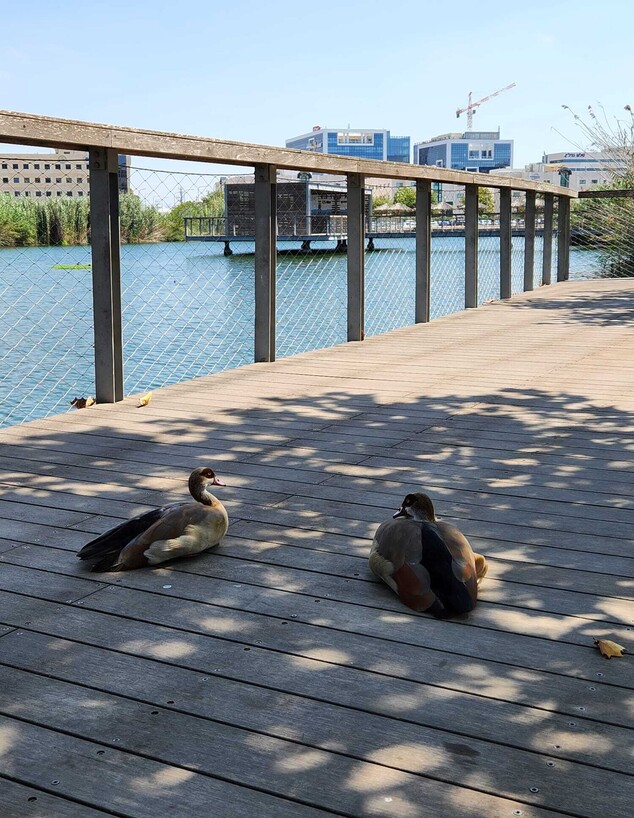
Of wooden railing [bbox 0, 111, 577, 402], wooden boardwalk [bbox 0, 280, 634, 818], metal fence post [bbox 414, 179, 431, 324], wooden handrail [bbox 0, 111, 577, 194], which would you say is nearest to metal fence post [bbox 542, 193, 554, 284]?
wooden railing [bbox 0, 111, 577, 402]

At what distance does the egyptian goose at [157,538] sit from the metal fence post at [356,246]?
197 inches

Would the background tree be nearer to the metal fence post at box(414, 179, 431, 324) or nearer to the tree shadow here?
the metal fence post at box(414, 179, 431, 324)

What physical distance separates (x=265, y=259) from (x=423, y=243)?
113 inches

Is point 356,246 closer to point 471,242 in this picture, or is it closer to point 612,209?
point 471,242

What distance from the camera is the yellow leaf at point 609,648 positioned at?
2.21 metres

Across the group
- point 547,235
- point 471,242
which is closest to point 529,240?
point 547,235

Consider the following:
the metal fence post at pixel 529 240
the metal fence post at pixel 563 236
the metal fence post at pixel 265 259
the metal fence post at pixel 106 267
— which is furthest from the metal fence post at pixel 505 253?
the metal fence post at pixel 106 267

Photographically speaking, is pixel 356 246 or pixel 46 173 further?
pixel 356 246

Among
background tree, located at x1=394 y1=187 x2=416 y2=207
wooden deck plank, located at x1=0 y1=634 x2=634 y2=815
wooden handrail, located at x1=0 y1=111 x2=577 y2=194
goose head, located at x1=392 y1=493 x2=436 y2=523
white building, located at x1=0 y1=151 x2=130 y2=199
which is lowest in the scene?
wooden deck plank, located at x1=0 y1=634 x2=634 y2=815

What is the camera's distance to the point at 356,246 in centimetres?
764

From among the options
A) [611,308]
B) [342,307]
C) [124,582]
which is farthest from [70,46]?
[124,582]

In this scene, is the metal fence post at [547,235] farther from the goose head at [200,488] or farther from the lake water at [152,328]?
the goose head at [200,488]

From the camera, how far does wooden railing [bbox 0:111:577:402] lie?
15.5 feet

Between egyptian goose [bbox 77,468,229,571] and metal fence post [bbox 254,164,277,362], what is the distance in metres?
3.77
